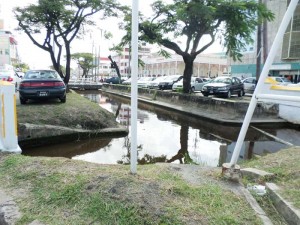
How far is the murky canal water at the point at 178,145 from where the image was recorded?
23.9 ft

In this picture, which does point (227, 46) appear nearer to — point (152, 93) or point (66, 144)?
point (152, 93)

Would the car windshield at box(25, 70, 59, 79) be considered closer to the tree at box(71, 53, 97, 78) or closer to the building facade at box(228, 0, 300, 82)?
the building facade at box(228, 0, 300, 82)

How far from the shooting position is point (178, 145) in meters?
8.77

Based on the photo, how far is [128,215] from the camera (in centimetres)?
249

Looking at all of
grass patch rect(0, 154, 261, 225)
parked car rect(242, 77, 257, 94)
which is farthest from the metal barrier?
parked car rect(242, 77, 257, 94)

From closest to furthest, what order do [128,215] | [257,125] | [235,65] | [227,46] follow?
[128,215] → [257,125] → [227,46] → [235,65]

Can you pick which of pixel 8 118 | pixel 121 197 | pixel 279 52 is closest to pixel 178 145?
pixel 8 118

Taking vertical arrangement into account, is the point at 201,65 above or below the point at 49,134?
above

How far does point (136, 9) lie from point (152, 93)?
59.0 feet

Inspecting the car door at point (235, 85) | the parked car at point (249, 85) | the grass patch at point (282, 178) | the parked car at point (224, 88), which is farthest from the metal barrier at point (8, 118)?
the parked car at point (249, 85)

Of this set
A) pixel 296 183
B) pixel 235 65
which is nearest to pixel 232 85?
pixel 296 183

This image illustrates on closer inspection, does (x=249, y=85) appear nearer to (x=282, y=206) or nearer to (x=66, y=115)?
(x=66, y=115)

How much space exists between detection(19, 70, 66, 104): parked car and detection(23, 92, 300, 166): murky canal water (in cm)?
253

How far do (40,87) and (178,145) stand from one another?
5169 millimetres
